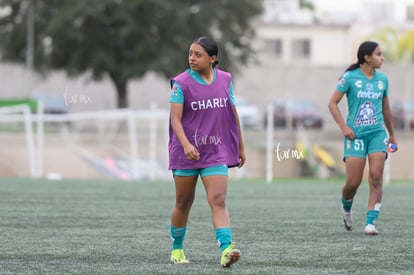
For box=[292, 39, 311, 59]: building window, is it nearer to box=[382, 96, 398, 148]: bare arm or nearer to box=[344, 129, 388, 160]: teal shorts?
box=[382, 96, 398, 148]: bare arm

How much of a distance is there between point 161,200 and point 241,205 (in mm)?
1565

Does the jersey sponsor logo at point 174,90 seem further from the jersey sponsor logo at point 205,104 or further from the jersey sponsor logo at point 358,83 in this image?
the jersey sponsor logo at point 358,83

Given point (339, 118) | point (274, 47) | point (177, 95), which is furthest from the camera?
point (274, 47)

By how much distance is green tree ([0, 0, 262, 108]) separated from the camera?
1812 inches

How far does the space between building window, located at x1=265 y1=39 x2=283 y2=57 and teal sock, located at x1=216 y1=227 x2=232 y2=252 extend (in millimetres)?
70492

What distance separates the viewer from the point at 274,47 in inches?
3081

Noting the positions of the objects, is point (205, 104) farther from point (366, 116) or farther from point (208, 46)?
point (366, 116)

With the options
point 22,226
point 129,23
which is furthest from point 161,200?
point 129,23

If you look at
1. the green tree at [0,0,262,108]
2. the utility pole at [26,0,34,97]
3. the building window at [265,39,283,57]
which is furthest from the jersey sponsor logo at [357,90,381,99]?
the building window at [265,39,283,57]

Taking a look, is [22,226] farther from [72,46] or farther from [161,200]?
[72,46]

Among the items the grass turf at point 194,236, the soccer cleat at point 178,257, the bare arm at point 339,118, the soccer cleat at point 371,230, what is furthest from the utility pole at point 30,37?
the soccer cleat at point 178,257

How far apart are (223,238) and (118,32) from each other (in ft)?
128

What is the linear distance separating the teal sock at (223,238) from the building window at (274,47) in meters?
70.5

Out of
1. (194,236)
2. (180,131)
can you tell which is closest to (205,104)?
(180,131)
